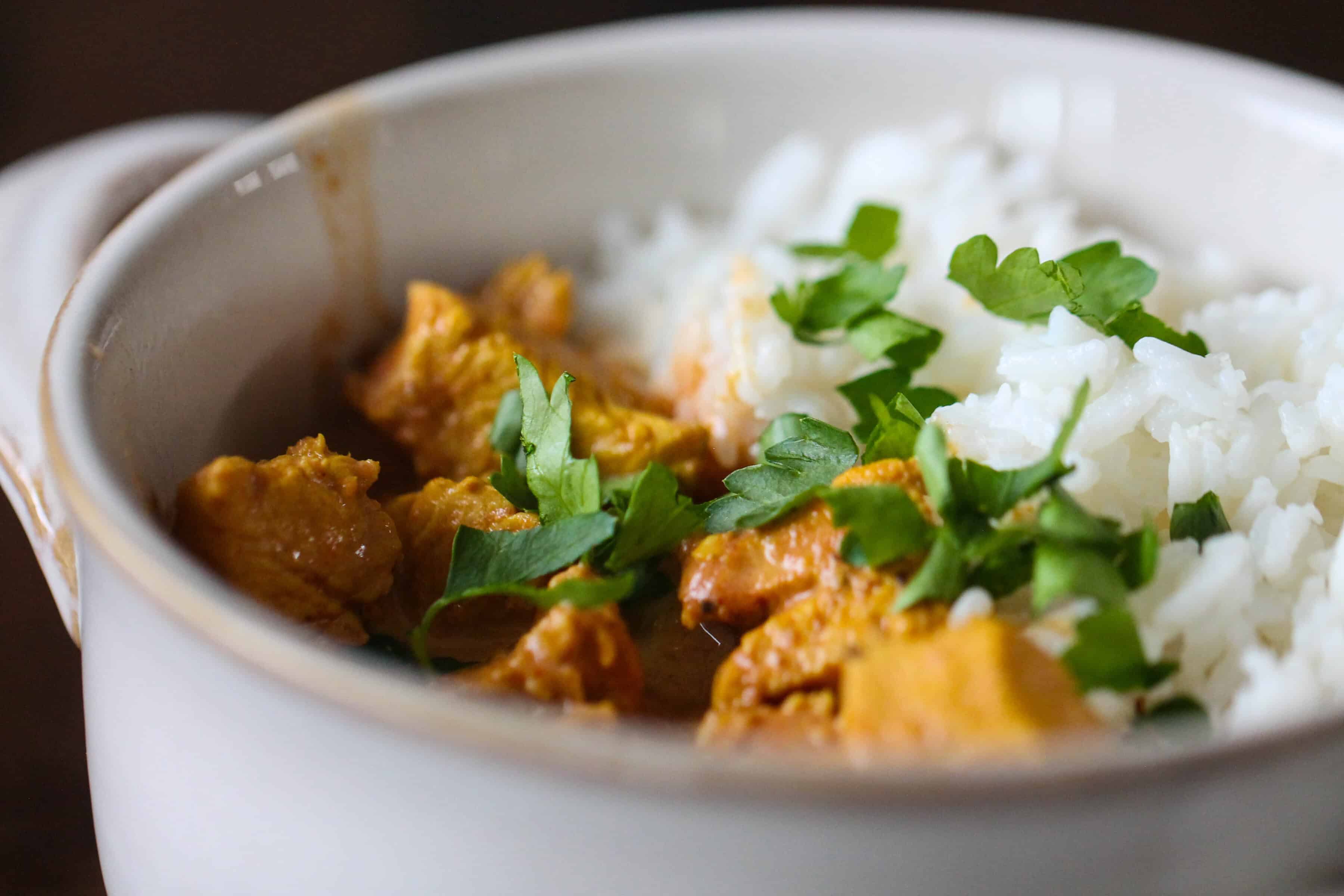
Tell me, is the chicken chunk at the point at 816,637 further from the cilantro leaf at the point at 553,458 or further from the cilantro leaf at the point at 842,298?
the cilantro leaf at the point at 842,298

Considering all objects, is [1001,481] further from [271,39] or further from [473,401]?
[271,39]

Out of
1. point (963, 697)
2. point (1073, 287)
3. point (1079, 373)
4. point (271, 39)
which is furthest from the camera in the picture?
point (271, 39)

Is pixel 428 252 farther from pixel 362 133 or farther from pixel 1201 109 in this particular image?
pixel 1201 109

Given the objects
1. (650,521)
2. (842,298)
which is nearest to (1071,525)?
(650,521)

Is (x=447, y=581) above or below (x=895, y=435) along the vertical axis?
below

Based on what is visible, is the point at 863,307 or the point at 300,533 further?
the point at 863,307

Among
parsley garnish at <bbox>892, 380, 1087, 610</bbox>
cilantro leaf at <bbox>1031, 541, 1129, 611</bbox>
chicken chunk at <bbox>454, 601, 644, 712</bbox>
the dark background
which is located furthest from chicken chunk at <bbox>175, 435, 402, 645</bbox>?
the dark background

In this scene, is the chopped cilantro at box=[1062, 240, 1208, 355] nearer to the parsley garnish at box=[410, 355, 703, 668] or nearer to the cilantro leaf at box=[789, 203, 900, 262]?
the cilantro leaf at box=[789, 203, 900, 262]
